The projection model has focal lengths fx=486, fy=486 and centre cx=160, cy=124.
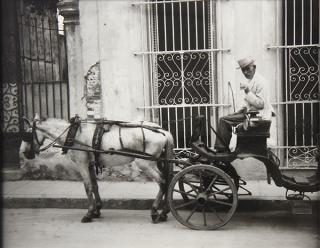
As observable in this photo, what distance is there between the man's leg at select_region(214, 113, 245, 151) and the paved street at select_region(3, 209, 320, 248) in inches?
37.9

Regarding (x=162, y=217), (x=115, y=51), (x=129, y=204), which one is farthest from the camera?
(x=115, y=51)

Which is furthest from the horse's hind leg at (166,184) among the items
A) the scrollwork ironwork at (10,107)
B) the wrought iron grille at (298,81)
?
the scrollwork ironwork at (10,107)

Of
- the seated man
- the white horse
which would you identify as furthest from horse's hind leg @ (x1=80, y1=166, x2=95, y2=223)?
the seated man

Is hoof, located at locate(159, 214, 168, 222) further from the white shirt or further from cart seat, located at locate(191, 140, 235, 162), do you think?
the white shirt

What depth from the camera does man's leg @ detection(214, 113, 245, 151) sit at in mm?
5656

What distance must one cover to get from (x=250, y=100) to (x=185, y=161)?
1.07 meters

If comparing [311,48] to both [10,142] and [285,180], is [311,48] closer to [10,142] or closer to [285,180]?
[285,180]

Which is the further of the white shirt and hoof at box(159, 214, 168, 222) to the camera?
hoof at box(159, 214, 168, 222)

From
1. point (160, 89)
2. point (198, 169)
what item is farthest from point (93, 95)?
point (198, 169)

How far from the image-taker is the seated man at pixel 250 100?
561 centimetres

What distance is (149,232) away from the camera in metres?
5.64

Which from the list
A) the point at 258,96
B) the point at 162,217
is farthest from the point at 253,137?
the point at 162,217

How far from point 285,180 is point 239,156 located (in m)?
0.59

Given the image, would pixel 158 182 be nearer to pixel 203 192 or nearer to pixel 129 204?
pixel 203 192
